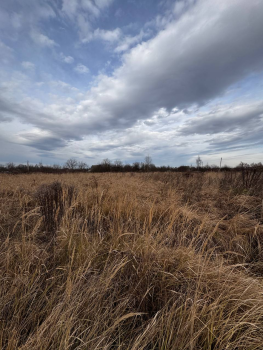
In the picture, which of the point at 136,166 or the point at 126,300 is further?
the point at 136,166

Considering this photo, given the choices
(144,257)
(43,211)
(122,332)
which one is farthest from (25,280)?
(43,211)

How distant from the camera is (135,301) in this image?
156 centimetres

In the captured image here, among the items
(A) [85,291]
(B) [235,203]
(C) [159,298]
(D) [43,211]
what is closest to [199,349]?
(C) [159,298]

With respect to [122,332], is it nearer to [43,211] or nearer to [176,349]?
[176,349]

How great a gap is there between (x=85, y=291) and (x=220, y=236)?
2.75 meters

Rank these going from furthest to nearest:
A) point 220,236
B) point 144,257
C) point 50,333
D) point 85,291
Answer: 1. point 220,236
2. point 144,257
3. point 85,291
4. point 50,333

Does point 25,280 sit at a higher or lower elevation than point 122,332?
higher

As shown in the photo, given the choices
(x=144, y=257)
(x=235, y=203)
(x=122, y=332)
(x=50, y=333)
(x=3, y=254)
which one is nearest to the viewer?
(x=50, y=333)

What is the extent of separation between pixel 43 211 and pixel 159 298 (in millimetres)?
2697

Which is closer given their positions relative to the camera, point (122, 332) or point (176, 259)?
point (122, 332)

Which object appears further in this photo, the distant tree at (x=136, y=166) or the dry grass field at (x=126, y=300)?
the distant tree at (x=136, y=166)

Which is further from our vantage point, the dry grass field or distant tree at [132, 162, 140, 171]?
distant tree at [132, 162, 140, 171]

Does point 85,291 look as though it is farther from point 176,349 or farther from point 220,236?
point 220,236

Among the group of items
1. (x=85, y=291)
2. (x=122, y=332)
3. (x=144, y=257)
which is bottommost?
(x=122, y=332)
